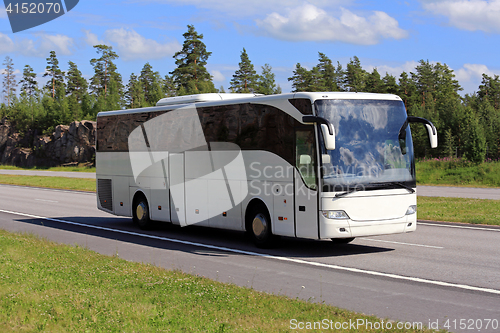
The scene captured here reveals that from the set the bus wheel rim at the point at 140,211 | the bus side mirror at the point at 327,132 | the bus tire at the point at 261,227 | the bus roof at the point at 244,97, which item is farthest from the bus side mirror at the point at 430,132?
the bus wheel rim at the point at 140,211

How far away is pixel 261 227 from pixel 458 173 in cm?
3343

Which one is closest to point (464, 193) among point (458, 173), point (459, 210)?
point (459, 210)

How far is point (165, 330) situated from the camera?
6.21 metres

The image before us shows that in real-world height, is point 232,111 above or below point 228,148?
above

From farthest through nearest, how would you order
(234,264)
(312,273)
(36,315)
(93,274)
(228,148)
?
(228,148) < (234,264) < (312,273) < (93,274) < (36,315)

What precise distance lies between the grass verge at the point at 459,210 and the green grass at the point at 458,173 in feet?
54.0

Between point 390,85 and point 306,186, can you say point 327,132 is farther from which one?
point 390,85

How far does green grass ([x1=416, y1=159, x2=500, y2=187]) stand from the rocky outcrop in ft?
163

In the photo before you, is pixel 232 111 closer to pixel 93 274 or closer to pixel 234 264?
pixel 234 264

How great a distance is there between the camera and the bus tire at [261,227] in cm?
1270

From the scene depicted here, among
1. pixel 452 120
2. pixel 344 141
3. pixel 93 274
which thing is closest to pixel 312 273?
pixel 344 141

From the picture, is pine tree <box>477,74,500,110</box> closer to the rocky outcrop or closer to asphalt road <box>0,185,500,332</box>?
the rocky outcrop

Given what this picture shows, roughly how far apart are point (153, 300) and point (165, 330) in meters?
1.46

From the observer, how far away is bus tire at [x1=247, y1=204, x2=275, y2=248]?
1270 centimetres
